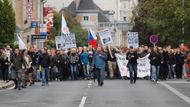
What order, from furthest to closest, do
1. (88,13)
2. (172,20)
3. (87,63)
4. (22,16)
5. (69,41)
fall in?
1. (88,13)
2. (22,16)
3. (172,20)
4. (69,41)
5. (87,63)

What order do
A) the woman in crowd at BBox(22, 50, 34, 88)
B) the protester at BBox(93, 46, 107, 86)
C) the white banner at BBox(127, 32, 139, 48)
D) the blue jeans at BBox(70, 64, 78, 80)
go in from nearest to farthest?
1. the woman in crowd at BBox(22, 50, 34, 88)
2. the protester at BBox(93, 46, 107, 86)
3. the blue jeans at BBox(70, 64, 78, 80)
4. the white banner at BBox(127, 32, 139, 48)

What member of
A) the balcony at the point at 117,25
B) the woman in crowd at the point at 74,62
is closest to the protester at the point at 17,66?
the woman in crowd at the point at 74,62

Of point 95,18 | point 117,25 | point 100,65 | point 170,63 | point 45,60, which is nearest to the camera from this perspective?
point 100,65

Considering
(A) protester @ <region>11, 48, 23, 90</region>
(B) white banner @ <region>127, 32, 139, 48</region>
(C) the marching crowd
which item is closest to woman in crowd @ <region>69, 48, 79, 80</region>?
(C) the marching crowd

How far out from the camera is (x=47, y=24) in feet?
305

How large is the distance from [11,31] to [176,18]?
14612mm

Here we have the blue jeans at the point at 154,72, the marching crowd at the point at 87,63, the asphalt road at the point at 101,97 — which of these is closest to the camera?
the asphalt road at the point at 101,97

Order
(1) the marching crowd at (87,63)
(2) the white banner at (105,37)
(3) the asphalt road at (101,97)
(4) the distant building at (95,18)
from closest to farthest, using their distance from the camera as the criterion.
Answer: (3) the asphalt road at (101,97), (1) the marching crowd at (87,63), (2) the white banner at (105,37), (4) the distant building at (95,18)

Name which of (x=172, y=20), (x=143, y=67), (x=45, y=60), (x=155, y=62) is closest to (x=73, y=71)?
(x=143, y=67)

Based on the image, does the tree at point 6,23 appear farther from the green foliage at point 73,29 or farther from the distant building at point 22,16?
the green foliage at point 73,29

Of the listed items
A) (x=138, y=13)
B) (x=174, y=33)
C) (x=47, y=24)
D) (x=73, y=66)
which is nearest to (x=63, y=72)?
(x=73, y=66)

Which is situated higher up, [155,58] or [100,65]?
[155,58]

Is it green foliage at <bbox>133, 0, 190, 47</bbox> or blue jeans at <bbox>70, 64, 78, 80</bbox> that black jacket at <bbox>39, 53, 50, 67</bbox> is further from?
green foliage at <bbox>133, 0, 190, 47</bbox>

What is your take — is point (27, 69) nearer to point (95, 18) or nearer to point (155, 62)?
point (155, 62)
